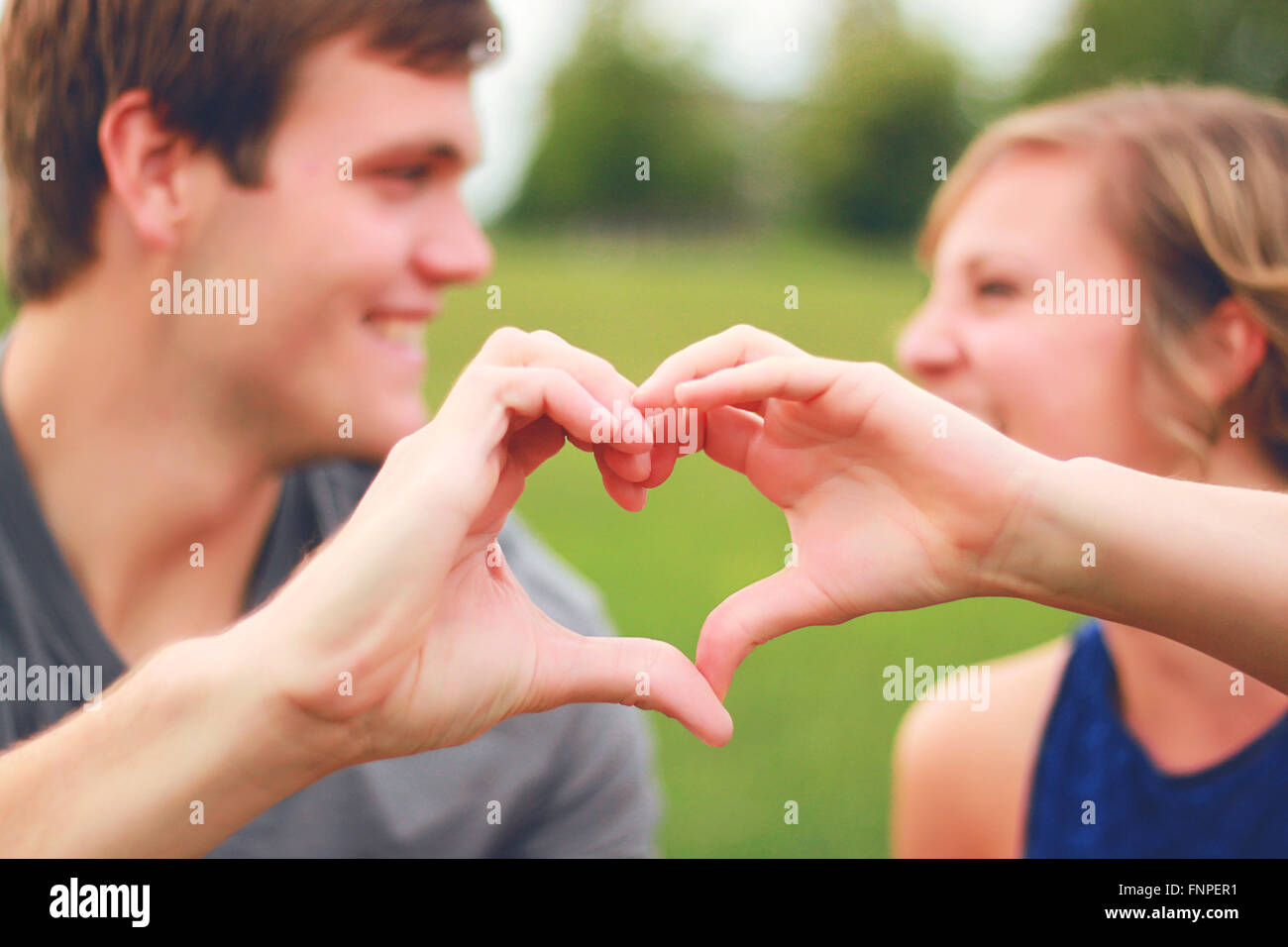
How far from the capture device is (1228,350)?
2.72 m

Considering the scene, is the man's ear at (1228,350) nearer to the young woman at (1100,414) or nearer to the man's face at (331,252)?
the young woman at (1100,414)

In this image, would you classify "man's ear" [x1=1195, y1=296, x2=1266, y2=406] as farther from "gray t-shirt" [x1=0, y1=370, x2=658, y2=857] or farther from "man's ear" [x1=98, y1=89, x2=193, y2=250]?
"man's ear" [x1=98, y1=89, x2=193, y2=250]

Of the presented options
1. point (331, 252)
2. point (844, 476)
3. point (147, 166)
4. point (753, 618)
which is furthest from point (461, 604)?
point (147, 166)

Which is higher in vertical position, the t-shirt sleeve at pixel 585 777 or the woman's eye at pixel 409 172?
the woman's eye at pixel 409 172

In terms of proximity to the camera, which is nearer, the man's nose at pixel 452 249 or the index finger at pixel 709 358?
the index finger at pixel 709 358

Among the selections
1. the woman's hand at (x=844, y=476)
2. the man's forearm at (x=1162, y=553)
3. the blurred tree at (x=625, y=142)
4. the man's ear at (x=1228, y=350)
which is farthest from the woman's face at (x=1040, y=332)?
the blurred tree at (x=625, y=142)

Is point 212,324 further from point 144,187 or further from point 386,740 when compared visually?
point 386,740

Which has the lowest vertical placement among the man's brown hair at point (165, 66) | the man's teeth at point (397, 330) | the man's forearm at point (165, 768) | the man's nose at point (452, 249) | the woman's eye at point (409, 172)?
the man's forearm at point (165, 768)

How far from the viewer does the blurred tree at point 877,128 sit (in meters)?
40.7

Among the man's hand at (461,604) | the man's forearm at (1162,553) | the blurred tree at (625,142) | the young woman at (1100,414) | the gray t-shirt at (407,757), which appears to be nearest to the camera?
the man's hand at (461,604)

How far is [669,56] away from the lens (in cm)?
4966

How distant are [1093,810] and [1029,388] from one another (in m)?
1.13

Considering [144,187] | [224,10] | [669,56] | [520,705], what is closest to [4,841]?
[520,705]

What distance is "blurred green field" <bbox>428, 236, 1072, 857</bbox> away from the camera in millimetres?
5109
